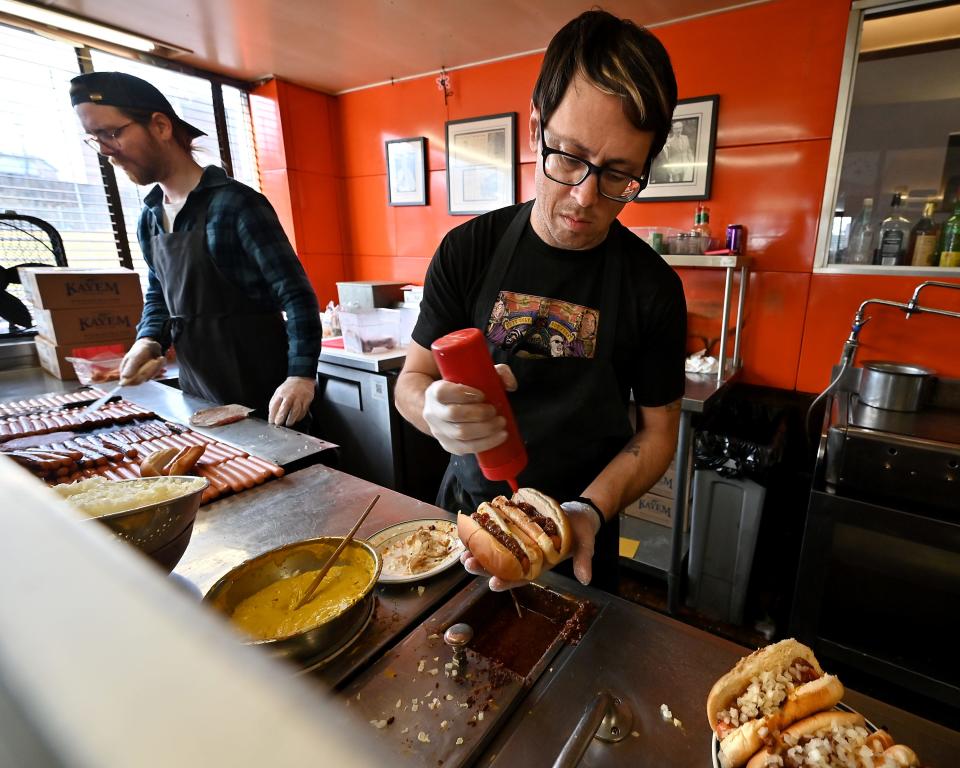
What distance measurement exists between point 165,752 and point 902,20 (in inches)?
156

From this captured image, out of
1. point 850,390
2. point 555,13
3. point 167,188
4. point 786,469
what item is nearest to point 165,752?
point 167,188

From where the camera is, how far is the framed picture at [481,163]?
12.9ft

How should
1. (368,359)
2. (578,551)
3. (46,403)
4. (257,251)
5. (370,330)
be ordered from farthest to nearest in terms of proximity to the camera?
1. (370,330)
2. (368,359)
3. (46,403)
4. (257,251)
5. (578,551)

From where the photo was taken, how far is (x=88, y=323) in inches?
131

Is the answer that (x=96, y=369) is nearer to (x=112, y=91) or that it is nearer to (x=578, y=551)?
(x=112, y=91)

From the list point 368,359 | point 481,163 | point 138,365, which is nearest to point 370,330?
point 368,359

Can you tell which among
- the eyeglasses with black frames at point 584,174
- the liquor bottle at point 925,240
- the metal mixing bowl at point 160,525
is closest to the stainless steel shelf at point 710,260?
the liquor bottle at point 925,240

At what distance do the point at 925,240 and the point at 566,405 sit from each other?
2.49 meters

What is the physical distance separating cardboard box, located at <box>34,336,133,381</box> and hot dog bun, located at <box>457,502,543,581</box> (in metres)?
3.43

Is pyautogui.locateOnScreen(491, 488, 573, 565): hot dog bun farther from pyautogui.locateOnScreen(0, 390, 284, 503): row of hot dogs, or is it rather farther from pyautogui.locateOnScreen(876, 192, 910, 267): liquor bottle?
pyautogui.locateOnScreen(876, 192, 910, 267): liquor bottle

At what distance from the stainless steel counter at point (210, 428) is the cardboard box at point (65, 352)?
0.06 metres

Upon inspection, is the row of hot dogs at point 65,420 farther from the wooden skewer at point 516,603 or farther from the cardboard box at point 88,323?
the wooden skewer at point 516,603

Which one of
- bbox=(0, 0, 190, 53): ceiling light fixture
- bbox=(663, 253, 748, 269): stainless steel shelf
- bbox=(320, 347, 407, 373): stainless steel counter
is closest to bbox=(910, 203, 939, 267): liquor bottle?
bbox=(663, 253, 748, 269): stainless steel shelf

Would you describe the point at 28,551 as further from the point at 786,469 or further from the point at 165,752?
the point at 786,469
